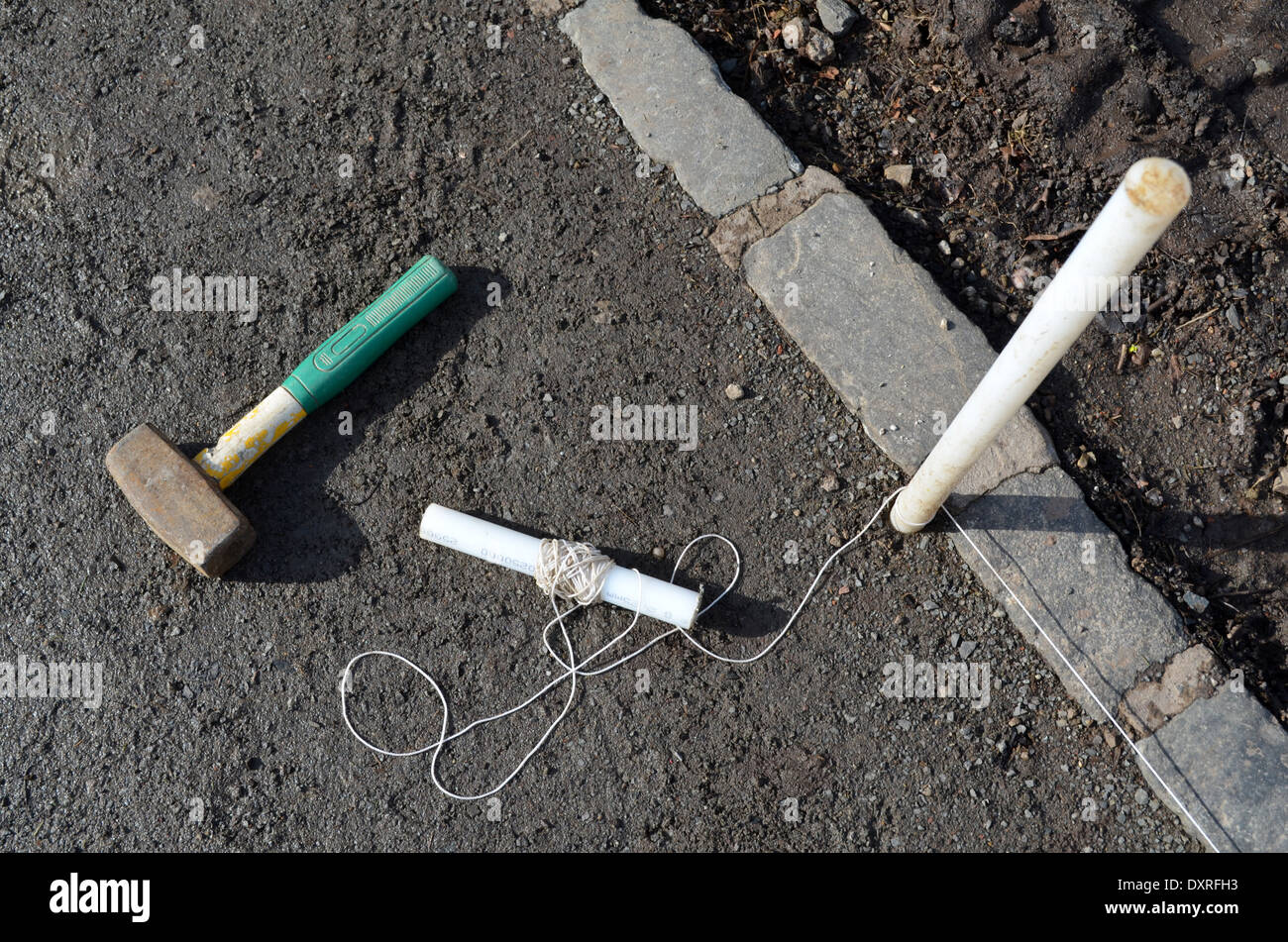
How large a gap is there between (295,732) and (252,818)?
10.2 inches

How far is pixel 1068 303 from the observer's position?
185 centimetres

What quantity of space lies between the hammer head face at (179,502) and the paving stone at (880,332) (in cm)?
190

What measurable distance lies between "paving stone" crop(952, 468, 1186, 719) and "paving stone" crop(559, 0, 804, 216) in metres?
1.41

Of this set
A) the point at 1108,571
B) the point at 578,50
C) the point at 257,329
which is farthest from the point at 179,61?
the point at 1108,571

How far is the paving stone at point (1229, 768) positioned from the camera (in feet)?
8.47

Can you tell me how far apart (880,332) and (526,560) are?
141cm

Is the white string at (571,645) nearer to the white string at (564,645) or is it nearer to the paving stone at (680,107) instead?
the white string at (564,645)

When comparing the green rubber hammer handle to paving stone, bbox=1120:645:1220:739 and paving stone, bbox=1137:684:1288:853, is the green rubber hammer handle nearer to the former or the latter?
paving stone, bbox=1120:645:1220:739

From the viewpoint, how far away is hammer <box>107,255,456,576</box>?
2736 mm

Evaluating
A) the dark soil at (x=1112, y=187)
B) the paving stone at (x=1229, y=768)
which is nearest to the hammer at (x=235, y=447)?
the dark soil at (x=1112, y=187)

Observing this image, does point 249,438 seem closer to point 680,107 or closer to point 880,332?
point 680,107

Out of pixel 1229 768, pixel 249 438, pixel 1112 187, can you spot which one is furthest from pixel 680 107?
pixel 1229 768

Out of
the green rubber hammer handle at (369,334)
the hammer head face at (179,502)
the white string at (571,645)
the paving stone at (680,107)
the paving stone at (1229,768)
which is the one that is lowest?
the paving stone at (1229,768)

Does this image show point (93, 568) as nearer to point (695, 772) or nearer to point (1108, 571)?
point (695, 772)
